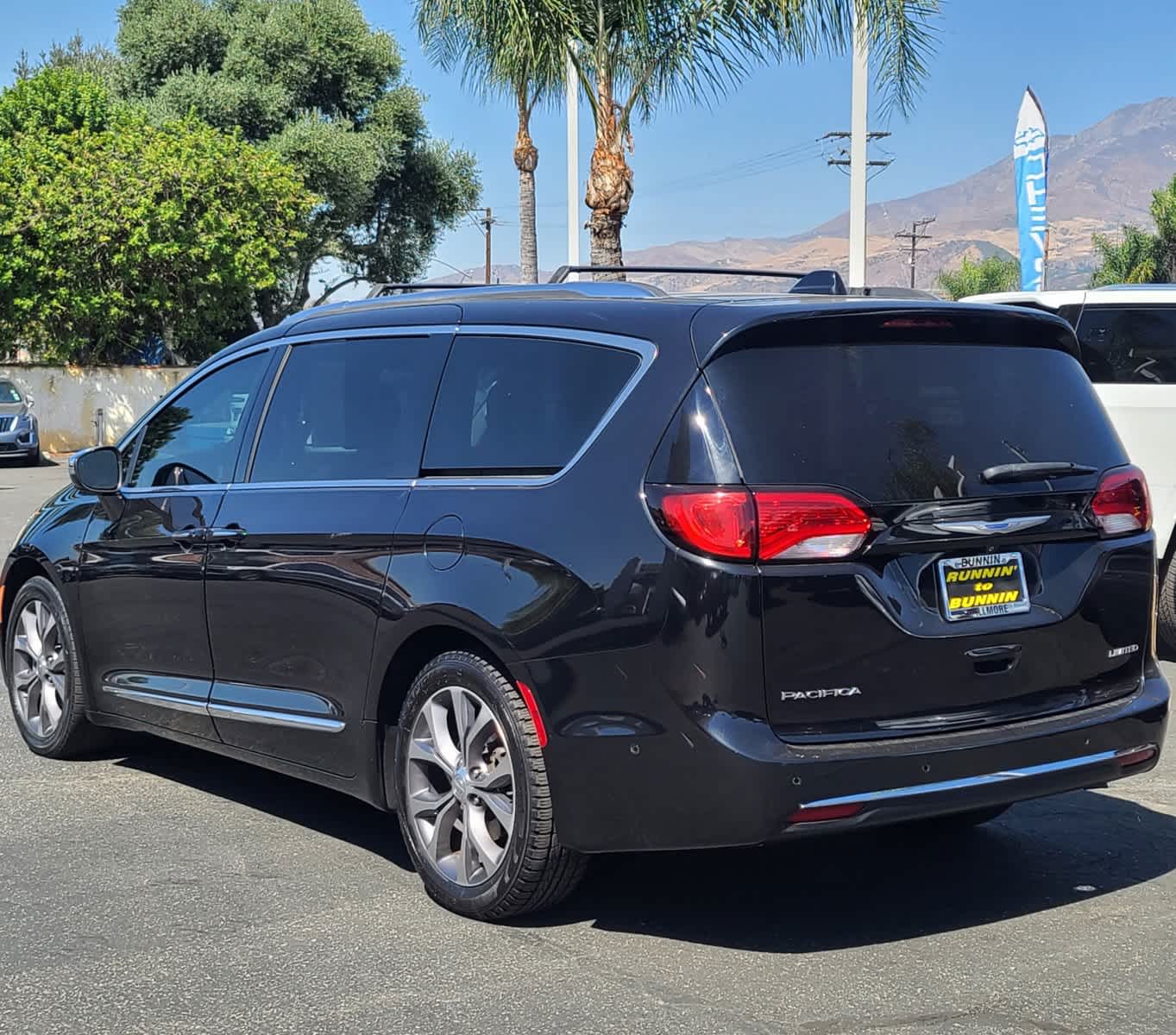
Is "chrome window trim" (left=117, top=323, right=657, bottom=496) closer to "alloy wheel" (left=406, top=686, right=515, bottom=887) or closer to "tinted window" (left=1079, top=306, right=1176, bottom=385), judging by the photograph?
"alloy wheel" (left=406, top=686, right=515, bottom=887)

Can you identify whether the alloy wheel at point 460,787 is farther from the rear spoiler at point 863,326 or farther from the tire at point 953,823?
the tire at point 953,823

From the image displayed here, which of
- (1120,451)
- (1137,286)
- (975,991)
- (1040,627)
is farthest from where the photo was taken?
(1137,286)

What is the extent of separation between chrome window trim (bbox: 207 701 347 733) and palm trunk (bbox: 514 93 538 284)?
66.8ft

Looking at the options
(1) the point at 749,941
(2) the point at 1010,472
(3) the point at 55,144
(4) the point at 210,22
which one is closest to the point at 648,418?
(2) the point at 1010,472

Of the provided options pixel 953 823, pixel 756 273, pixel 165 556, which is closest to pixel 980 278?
pixel 756 273

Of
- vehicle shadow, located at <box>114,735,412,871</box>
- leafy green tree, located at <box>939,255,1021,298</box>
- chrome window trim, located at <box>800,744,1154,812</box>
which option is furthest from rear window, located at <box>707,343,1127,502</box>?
leafy green tree, located at <box>939,255,1021,298</box>

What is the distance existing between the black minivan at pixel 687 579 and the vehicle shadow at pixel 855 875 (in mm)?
271

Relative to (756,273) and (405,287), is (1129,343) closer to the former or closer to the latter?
(756,273)

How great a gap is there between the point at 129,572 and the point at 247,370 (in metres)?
0.91

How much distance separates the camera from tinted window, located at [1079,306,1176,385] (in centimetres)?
924

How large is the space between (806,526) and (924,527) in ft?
1.16

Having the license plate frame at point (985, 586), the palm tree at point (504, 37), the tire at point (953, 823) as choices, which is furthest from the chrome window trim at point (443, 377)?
the palm tree at point (504, 37)

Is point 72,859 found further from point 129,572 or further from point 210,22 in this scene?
point 210,22

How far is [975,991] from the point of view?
402 centimetres
